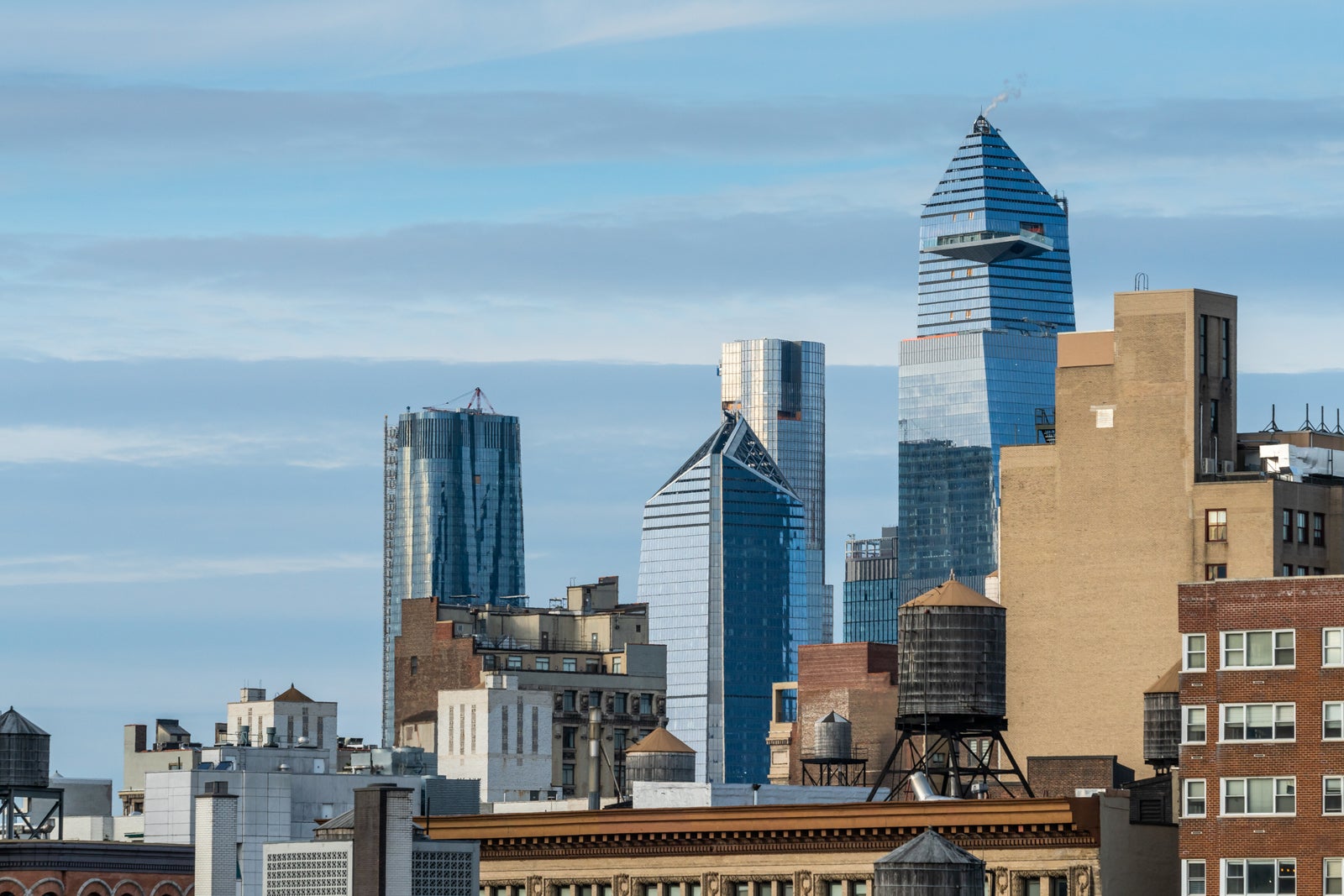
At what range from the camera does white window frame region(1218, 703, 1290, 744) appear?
108688 mm

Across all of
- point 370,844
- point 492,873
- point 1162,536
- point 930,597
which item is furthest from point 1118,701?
point 370,844

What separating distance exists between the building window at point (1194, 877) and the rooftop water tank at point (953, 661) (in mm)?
14014

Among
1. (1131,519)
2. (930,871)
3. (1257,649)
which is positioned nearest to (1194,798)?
(1257,649)

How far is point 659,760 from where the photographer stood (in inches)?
5965

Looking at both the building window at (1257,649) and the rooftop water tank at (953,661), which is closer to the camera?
the building window at (1257,649)

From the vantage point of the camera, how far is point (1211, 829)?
11012cm

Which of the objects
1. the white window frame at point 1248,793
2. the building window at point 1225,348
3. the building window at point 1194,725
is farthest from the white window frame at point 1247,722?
the building window at point 1225,348

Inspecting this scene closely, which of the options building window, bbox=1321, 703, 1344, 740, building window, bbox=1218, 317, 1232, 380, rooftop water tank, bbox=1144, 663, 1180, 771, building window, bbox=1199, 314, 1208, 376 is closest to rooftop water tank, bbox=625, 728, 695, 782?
rooftop water tank, bbox=1144, 663, 1180, 771

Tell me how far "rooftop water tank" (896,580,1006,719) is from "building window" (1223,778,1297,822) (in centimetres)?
1419

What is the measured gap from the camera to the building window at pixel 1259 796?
357 feet

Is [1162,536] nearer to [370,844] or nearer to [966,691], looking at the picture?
[966,691]

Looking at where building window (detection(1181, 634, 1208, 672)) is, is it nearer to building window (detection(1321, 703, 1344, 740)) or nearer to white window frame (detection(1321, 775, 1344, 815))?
building window (detection(1321, 703, 1344, 740))

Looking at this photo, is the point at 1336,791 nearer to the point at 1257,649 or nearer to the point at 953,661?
the point at 1257,649

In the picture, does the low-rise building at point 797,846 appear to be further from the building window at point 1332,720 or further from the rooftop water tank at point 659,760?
the rooftop water tank at point 659,760
